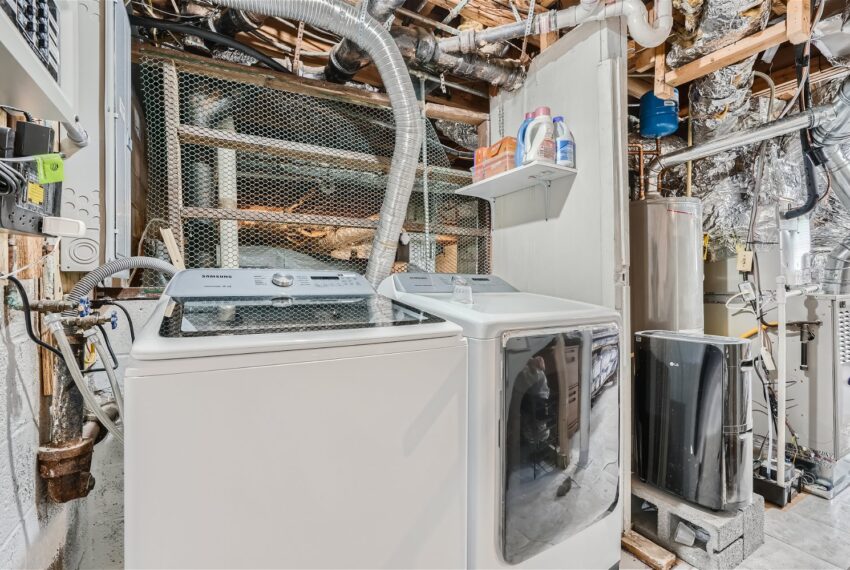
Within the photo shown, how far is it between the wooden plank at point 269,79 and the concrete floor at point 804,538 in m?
2.72

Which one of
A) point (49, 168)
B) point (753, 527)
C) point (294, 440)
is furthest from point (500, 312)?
point (753, 527)

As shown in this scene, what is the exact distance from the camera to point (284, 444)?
902 mm

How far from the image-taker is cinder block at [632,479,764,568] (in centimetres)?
180

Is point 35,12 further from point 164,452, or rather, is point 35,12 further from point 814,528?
point 814,528

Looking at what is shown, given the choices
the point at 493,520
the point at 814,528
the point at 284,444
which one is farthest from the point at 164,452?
the point at 814,528

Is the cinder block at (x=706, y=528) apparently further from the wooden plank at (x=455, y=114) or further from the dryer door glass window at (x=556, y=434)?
the wooden plank at (x=455, y=114)

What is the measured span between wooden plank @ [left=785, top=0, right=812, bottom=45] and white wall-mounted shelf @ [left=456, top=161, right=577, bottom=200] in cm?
114

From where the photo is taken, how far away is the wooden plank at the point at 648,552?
1.82 m

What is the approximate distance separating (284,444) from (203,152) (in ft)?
5.69

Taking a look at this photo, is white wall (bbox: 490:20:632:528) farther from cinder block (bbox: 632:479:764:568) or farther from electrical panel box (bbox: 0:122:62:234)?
electrical panel box (bbox: 0:122:62:234)

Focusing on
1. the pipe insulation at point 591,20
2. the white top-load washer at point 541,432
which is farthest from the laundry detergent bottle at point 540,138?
the white top-load washer at point 541,432

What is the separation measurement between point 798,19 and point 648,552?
2.57m

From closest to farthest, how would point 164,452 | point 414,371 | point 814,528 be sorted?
point 164,452
point 414,371
point 814,528

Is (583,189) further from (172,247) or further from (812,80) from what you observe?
(812,80)
